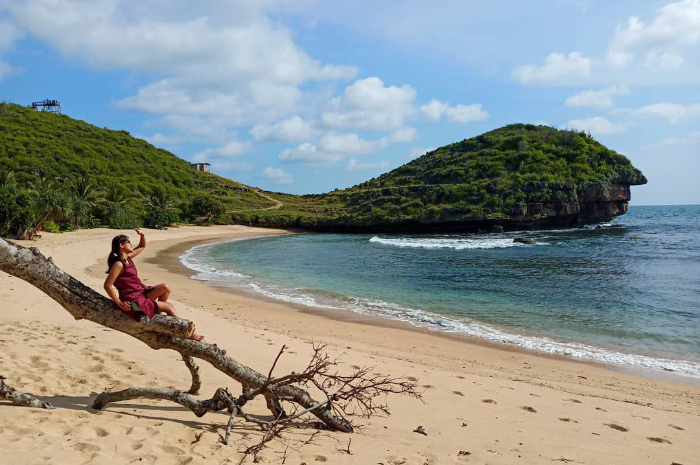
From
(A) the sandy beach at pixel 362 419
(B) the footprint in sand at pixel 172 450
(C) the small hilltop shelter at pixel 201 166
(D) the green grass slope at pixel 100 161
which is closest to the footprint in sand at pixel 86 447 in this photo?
(A) the sandy beach at pixel 362 419

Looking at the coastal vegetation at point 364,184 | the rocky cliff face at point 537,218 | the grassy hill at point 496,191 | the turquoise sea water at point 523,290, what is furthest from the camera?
the grassy hill at point 496,191

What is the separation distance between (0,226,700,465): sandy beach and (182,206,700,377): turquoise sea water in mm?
1880

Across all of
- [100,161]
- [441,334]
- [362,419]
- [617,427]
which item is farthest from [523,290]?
[100,161]

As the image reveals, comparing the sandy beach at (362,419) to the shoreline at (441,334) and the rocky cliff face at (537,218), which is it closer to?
the shoreline at (441,334)

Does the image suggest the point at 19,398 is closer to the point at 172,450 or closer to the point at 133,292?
the point at 133,292

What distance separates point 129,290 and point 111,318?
0.34 meters

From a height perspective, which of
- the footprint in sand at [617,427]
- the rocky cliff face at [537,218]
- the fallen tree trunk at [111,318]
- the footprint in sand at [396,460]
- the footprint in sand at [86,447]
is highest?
the rocky cliff face at [537,218]

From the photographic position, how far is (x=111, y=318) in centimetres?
450

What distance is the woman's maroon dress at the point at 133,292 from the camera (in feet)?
14.9

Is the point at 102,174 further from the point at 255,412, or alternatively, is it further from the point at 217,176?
the point at 255,412

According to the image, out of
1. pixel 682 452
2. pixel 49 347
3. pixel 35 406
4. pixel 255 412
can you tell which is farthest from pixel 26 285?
pixel 682 452

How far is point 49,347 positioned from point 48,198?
30.9 meters

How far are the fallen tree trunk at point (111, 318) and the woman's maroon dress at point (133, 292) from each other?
129mm

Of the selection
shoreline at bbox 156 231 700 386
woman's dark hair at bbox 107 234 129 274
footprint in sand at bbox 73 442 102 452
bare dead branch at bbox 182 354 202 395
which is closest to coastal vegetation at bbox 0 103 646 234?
shoreline at bbox 156 231 700 386
